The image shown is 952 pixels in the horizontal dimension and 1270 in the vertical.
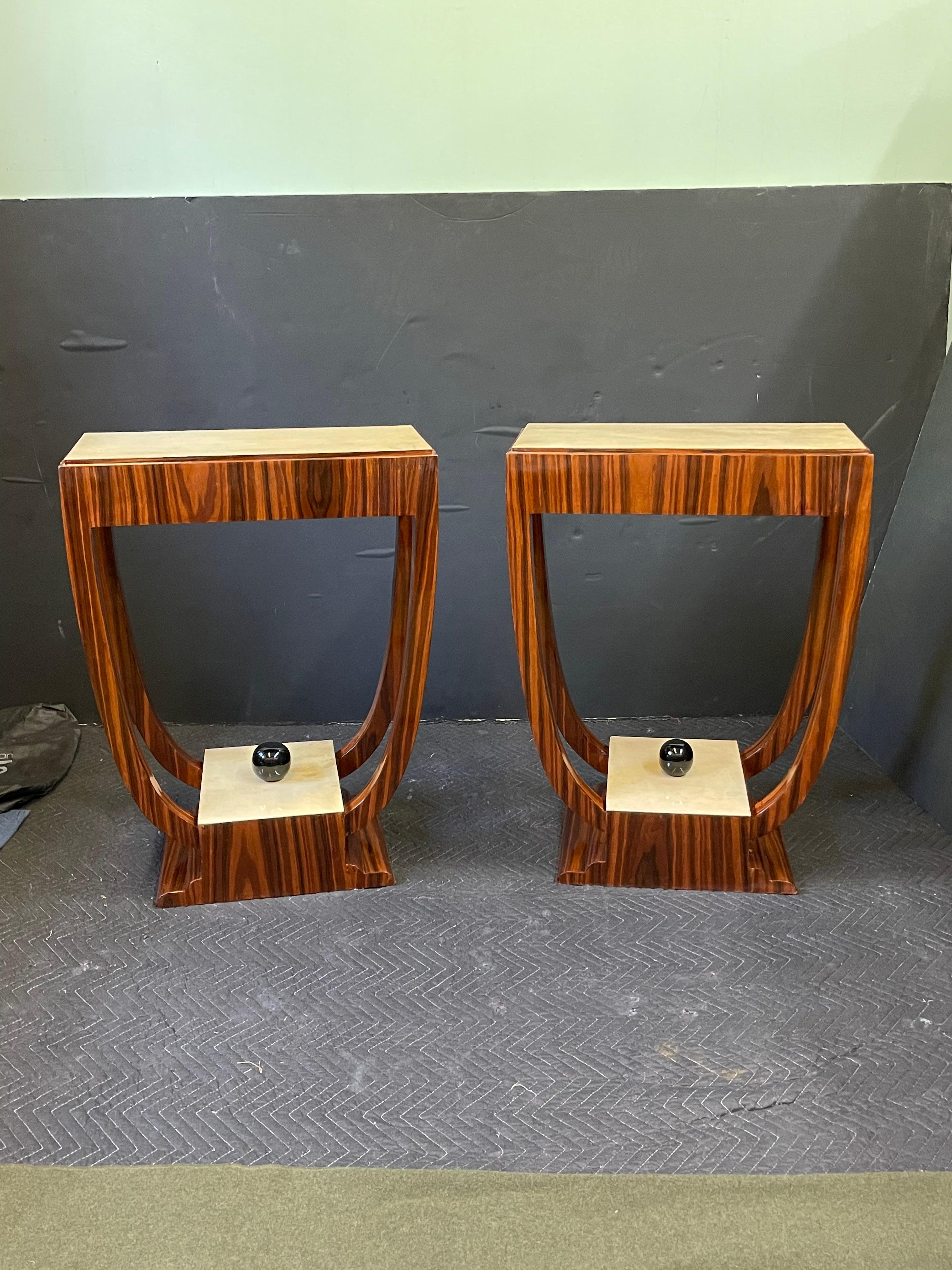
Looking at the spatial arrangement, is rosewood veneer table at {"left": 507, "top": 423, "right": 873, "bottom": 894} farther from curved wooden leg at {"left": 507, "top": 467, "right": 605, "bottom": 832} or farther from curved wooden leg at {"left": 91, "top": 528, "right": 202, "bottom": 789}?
curved wooden leg at {"left": 91, "top": 528, "right": 202, "bottom": 789}

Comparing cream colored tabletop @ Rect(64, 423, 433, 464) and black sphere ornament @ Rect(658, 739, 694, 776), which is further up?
cream colored tabletop @ Rect(64, 423, 433, 464)

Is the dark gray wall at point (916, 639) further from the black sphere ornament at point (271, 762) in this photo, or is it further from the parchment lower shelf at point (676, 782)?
the black sphere ornament at point (271, 762)

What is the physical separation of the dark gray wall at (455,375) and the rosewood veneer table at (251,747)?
0.34 metres

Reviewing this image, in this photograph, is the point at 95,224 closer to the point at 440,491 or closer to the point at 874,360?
the point at 440,491

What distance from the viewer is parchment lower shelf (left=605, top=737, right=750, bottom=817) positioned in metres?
1.48

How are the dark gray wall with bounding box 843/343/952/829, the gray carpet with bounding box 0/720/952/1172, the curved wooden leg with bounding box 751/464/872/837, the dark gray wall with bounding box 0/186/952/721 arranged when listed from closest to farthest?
the gray carpet with bounding box 0/720/952/1172, the curved wooden leg with bounding box 751/464/872/837, the dark gray wall with bounding box 843/343/952/829, the dark gray wall with bounding box 0/186/952/721

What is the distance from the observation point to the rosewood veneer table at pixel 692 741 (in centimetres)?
131

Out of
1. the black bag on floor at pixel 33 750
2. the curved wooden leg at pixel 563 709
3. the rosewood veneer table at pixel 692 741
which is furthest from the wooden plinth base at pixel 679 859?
the black bag on floor at pixel 33 750

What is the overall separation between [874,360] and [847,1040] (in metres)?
1.21

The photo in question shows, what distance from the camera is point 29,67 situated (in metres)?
1.73

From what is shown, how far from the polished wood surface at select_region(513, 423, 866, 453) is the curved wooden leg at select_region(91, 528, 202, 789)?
2.02 ft

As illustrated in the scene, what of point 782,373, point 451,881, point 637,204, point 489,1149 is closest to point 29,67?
point 637,204

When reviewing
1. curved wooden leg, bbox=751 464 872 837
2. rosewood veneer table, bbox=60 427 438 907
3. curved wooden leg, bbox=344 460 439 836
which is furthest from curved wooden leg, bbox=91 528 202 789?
curved wooden leg, bbox=751 464 872 837

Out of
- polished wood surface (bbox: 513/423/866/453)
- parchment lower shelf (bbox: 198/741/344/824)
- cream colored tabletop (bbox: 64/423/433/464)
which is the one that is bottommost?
parchment lower shelf (bbox: 198/741/344/824)
